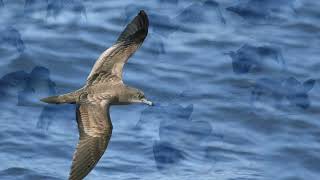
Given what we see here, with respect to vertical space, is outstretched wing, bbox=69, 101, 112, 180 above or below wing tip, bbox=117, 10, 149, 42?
below

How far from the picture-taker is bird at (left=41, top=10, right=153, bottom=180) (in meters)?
10.7

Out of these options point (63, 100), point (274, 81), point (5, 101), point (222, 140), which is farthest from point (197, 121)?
point (63, 100)

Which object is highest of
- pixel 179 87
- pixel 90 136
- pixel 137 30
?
pixel 137 30

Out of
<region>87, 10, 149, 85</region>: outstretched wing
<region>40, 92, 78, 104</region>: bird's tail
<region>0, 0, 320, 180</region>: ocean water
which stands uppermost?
<region>40, 92, 78, 104</region>: bird's tail

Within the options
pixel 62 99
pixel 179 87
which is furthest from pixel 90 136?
pixel 179 87

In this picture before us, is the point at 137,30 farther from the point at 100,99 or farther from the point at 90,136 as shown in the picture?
the point at 90,136

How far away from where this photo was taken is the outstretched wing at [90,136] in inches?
416

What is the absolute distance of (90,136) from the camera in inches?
433

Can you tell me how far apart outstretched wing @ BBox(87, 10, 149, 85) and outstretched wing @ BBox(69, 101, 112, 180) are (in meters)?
0.70

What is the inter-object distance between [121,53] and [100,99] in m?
1.02

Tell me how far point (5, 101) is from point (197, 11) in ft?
11.6

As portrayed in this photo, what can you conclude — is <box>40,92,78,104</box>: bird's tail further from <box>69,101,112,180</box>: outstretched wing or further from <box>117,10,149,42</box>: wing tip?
<box>117,10,149,42</box>: wing tip

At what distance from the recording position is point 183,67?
50.1 ft

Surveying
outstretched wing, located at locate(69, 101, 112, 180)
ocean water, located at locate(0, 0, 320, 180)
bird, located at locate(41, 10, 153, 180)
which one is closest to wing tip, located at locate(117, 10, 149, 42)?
bird, located at locate(41, 10, 153, 180)
